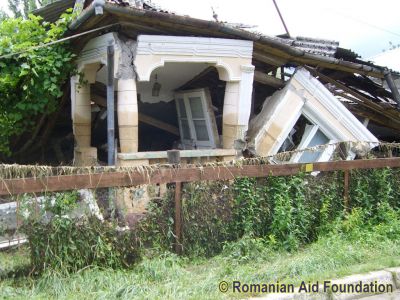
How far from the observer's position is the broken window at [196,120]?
8648 millimetres

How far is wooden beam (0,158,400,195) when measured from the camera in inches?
159

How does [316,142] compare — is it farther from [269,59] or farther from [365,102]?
[365,102]

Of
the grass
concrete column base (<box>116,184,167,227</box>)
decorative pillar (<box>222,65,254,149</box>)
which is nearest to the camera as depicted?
the grass

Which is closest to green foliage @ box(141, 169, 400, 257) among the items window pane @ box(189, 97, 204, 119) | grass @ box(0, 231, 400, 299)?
grass @ box(0, 231, 400, 299)

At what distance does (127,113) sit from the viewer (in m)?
6.58

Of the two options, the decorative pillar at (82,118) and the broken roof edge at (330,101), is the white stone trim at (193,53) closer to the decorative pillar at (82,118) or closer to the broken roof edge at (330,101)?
the broken roof edge at (330,101)

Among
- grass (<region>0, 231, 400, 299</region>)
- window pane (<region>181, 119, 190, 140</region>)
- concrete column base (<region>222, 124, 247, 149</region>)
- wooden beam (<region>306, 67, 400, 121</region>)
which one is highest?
wooden beam (<region>306, 67, 400, 121</region>)

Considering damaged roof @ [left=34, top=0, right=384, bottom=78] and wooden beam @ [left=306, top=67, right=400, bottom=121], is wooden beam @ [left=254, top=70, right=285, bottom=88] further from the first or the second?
wooden beam @ [left=306, top=67, right=400, bottom=121]

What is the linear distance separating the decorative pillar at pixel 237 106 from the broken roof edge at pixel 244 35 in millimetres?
587

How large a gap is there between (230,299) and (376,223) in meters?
3.46

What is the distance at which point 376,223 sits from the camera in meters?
6.14

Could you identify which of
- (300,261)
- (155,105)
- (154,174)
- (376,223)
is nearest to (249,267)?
(300,261)

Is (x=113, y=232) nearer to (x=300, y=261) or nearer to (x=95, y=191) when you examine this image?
(x=95, y=191)

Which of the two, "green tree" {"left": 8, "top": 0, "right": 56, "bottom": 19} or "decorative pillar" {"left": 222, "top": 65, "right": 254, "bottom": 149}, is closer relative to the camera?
"decorative pillar" {"left": 222, "top": 65, "right": 254, "bottom": 149}
